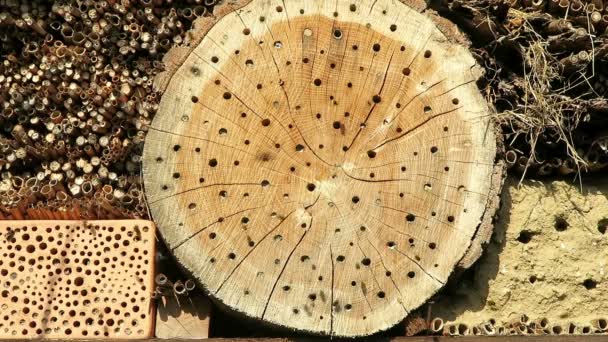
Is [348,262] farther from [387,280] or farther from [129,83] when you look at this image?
[129,83]

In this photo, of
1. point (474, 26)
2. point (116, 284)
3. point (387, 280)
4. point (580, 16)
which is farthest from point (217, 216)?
point (580, 16)

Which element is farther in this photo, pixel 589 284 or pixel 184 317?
pixel 589 284

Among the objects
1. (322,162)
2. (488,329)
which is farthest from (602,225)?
(322,162)

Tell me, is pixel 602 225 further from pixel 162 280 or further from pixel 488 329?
pixel 162 280

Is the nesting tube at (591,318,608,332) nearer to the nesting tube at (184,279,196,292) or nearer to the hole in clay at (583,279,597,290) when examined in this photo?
the hole in clay at (583,279,597,290)

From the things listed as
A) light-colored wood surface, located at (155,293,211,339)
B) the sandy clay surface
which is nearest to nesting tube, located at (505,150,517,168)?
the sandy clay surface

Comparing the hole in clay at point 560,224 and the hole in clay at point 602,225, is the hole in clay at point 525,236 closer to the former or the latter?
the hole in clay at point 560,224
